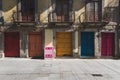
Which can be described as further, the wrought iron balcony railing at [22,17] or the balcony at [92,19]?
the wrought iron balcony railing at [22,17]

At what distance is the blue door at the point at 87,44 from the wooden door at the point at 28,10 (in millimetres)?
5471

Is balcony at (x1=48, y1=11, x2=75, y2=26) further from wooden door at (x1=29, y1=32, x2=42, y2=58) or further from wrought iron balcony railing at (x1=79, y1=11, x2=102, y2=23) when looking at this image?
wooden door at (x1=29, y1=32, x2=42, y2=58)

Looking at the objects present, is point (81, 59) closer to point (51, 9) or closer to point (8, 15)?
point (51, 9)

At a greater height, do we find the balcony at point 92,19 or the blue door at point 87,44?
the balcony at point 92,19

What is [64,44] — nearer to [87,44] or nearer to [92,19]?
[87,44]

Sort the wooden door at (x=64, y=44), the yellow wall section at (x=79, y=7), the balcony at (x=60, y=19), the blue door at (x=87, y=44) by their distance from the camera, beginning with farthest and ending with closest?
1. the wooden door at (x=64, y=44)
2. the blue door at (x=87, y=44)
3. the yellow wall section at (x=79, y=7)
4. the balcony at (x=60, y=19)

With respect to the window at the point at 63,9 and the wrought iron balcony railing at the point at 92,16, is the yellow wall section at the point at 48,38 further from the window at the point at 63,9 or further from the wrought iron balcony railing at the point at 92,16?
the wrought iron balcony railing at the point at 92,16

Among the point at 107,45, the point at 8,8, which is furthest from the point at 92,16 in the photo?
the point at 8,8

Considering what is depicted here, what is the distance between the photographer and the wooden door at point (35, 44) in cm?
3275

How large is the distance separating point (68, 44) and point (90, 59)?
9.24ft

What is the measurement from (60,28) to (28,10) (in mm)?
3689

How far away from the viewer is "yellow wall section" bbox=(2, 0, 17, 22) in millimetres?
32125

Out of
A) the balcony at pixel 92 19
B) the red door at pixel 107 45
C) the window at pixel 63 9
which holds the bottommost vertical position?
the red door at pixel 107 45

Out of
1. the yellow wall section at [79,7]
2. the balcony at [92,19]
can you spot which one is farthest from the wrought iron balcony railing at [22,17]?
the balcony at [92,19]
